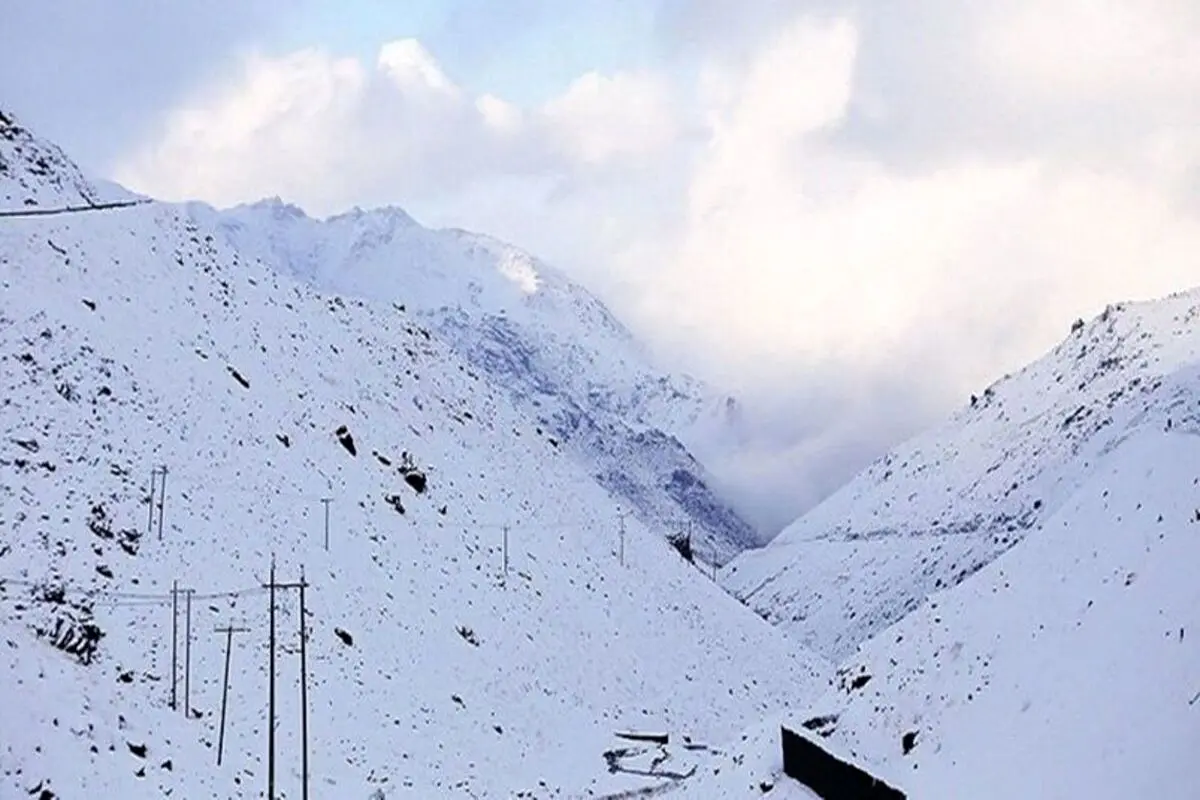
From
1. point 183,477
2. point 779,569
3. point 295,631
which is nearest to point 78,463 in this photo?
point 183,477

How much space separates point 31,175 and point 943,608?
61.1m

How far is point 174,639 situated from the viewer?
4022cm

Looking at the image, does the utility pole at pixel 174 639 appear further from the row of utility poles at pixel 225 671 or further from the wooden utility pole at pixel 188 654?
the wooden utility pole at pixel 188 654

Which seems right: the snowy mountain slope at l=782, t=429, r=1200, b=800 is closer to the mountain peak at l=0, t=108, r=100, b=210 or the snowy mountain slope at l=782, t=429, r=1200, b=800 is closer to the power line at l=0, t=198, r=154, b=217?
the power line at l=0, t=198, r=154, b=217

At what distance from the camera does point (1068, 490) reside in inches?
4830

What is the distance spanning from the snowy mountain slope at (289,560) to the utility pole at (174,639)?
306mm

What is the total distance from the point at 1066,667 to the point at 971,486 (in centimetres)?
13793

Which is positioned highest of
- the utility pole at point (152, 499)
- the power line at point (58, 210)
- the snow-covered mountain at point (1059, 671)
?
the power line at point (58, 210)

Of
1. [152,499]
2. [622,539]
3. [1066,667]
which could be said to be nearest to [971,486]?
[622,539]

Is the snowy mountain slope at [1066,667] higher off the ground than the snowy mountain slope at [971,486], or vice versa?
the snowy mountain slope at [971,486]

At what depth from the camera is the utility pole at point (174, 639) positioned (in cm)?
3951

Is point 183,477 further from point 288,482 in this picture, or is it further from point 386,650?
point 386,650

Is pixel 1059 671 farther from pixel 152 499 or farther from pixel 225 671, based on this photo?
pixel 152 499

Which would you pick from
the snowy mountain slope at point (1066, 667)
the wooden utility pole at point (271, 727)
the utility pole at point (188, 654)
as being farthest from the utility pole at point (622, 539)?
the snowy mountain slope at point (1066, 667)
